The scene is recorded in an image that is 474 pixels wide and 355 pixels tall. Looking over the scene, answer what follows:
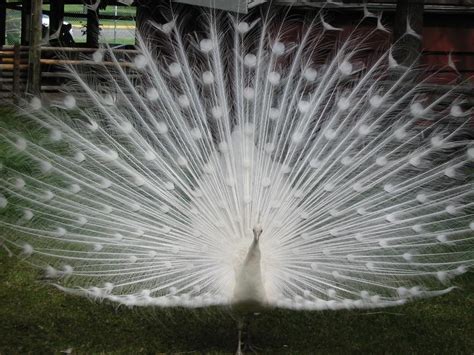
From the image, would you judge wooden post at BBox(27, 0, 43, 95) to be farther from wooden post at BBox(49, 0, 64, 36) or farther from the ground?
the ground

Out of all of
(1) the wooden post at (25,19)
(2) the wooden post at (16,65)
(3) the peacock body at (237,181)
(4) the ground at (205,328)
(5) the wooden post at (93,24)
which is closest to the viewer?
(3) the peacock body at (237,181)

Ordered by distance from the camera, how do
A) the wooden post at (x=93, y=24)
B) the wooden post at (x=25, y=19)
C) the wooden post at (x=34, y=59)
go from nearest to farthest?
the wooden post at (x=93, y=24), the wooden post at (x=34, y=59), the wooden post at (x=25, y=19)

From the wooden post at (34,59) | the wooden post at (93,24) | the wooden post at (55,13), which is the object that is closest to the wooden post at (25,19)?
the wooden post at (55,13)

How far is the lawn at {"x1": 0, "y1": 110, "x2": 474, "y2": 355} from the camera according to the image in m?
5.13

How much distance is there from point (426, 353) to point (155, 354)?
1.71m

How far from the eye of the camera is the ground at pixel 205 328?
16.8 feet

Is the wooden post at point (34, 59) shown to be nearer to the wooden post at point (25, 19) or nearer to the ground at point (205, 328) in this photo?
the wooden post at point (25, 19)

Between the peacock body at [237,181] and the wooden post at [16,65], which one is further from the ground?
the wooden post at [16,65]

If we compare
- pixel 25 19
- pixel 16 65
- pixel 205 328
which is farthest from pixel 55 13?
pixel 205 328


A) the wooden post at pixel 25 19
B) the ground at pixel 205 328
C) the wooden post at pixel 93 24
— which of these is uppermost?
the wooden post at pixel 25 19

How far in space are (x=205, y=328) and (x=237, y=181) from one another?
1.05 metres

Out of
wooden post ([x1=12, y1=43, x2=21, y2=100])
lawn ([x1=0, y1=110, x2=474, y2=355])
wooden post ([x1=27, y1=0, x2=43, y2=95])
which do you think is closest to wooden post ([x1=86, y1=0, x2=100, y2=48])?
wooden post ([x1=27, y1=0, x2=43, y2=95])

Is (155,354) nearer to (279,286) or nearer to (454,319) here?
(279,286)

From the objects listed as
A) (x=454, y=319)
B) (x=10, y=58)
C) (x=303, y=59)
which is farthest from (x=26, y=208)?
(x=10, y=58)
